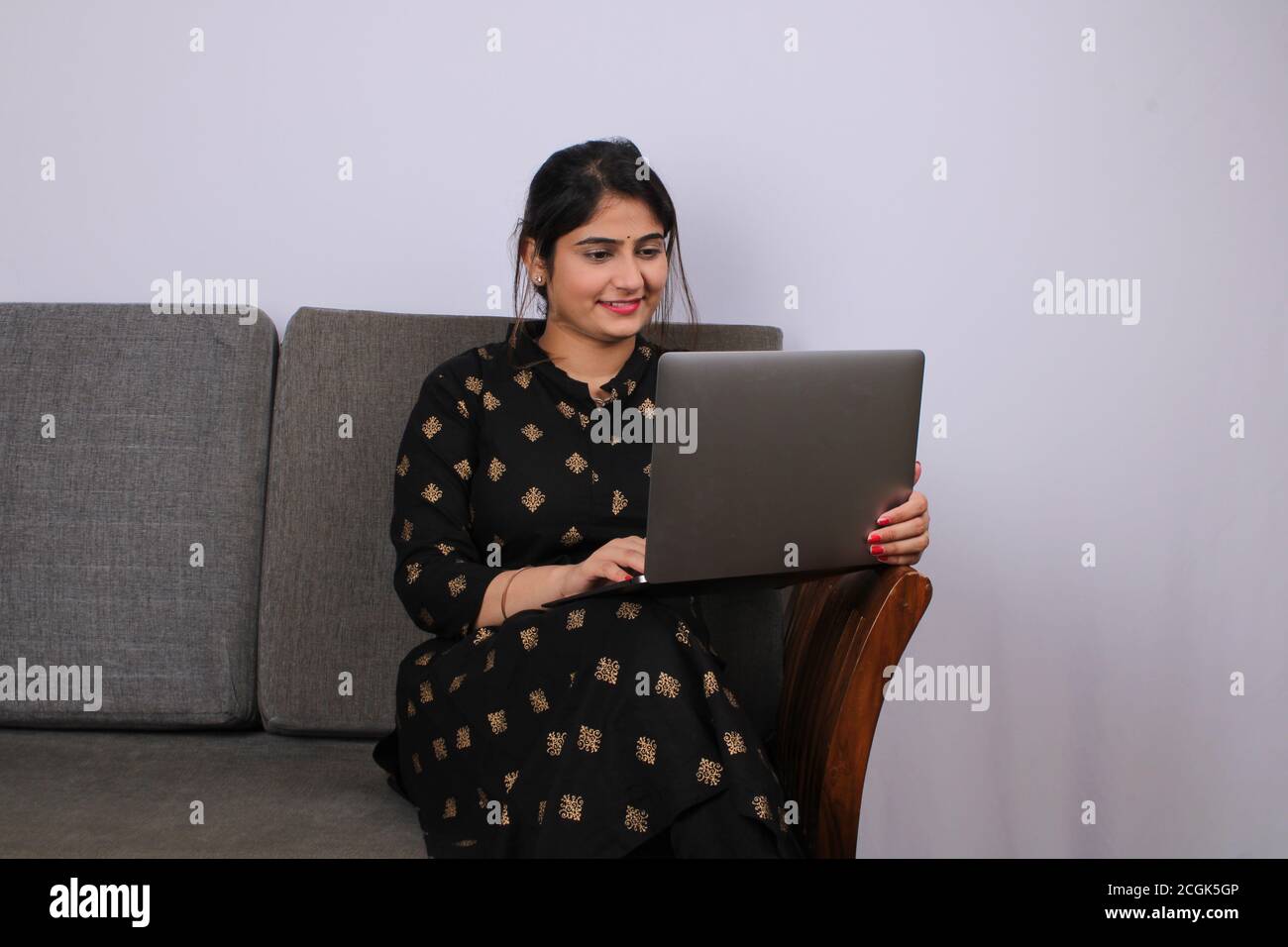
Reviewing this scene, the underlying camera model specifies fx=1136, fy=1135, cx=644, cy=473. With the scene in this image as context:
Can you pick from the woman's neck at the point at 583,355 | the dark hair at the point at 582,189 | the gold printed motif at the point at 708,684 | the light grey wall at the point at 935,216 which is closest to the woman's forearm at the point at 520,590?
the gold printed motif at the point at 708,684

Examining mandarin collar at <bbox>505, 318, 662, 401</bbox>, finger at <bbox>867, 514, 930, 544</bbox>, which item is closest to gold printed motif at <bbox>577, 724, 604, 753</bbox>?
finger at <bbox>867, 514, 930, 544</bbox>

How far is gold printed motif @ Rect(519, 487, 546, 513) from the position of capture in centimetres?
156

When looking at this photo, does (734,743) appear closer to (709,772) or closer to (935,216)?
(709,772)

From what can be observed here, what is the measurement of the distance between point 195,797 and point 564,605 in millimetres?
Answer: 515

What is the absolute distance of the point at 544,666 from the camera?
4.18ft

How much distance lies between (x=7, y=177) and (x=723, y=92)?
1237 mm

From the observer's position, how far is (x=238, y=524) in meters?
1.63

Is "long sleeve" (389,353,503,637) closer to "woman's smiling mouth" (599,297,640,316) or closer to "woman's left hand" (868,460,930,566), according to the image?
"woman's smiling mouth" (599,297,640,316)

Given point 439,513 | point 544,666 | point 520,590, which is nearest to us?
point 544,666

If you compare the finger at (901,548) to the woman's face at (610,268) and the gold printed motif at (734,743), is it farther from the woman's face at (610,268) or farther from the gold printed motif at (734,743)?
the woman's face at (610,268)

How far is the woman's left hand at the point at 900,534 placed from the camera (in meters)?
1.31

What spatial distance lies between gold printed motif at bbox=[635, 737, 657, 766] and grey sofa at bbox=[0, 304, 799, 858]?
454 mm

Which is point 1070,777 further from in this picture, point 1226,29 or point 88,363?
point 88,363

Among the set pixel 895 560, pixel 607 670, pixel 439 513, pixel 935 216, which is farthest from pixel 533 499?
pixel 935 216
